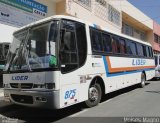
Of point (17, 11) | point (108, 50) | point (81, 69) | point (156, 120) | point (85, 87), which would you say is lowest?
point (156, 120)

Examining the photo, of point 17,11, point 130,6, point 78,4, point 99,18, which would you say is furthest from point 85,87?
point 130,6

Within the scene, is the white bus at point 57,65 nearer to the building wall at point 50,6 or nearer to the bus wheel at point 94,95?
the bus wheel at point 94,95

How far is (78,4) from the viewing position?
17.6 meters

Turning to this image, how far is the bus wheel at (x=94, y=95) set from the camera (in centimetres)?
773

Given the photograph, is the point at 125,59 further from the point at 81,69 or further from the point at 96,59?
the point at 81,69

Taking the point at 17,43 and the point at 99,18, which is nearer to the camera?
the point at 17,43

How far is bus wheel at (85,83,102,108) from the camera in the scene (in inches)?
305

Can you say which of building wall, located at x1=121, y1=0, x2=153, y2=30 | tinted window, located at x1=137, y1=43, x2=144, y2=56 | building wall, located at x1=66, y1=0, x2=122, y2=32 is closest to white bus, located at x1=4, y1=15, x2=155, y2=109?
tinted window, located at x1=137, y1=43, x2=144, y2=56

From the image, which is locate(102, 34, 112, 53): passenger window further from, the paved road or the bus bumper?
the bus bumper

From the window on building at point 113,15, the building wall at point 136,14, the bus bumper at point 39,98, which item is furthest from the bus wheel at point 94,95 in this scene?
the building wall at point 136,14

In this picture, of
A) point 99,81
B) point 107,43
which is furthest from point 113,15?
point 99,81

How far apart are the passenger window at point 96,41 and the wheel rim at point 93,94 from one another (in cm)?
132

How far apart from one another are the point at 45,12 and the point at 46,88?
36.1ft

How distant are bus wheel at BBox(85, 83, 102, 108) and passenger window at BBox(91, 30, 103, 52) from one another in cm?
123
